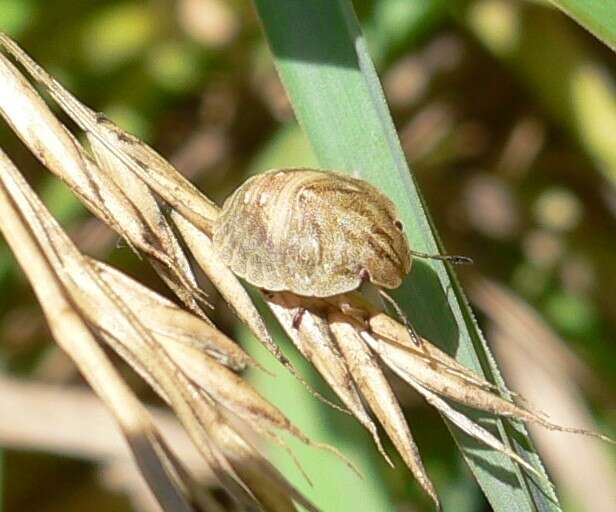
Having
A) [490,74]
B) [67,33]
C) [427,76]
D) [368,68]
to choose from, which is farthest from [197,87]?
[368,68]

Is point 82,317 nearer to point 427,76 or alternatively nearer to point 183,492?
point 183,492

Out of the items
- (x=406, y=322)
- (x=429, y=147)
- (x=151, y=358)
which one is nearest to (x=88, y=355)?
(x=151, y=358)

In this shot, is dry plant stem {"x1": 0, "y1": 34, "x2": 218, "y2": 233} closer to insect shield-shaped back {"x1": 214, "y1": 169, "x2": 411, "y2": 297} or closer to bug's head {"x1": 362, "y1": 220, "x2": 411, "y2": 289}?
insect shield-shaped back {"x1": 214, "y1": 169, "x2": 411, "y2": 297}

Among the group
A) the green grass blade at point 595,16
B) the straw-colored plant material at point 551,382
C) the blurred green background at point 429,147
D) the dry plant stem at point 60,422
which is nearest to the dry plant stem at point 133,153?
the green grass blade at point 595,16

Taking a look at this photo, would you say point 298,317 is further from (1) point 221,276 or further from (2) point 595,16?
(2) point 595,16

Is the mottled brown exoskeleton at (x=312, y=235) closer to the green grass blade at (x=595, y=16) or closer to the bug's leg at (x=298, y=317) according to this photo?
the bug's leg at (x=298, y=317)

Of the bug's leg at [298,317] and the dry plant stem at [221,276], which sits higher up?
the dry plant stem at [221,276]
